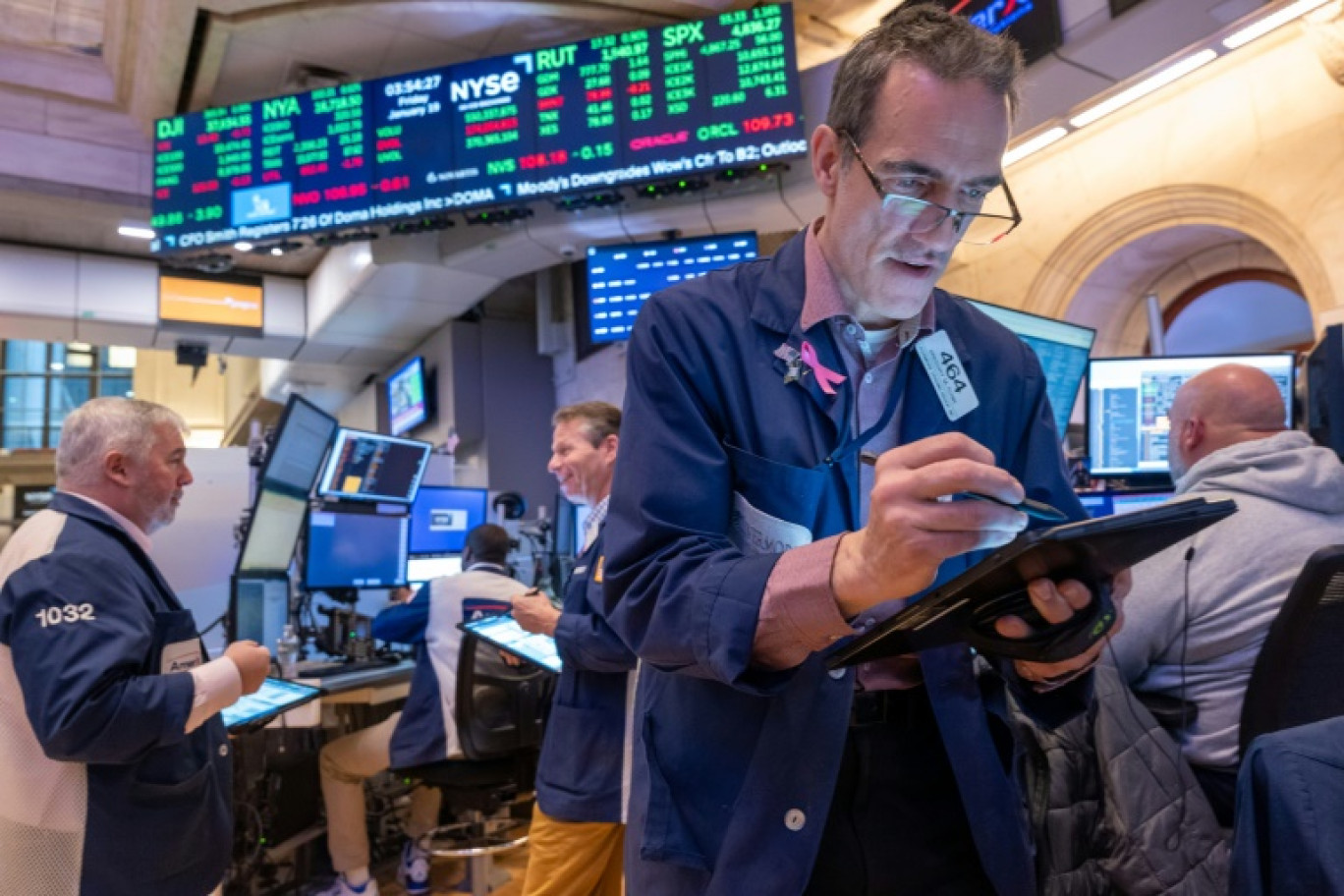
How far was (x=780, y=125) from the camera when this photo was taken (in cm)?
525

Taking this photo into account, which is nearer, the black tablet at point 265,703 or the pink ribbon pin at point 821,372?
the pink ribbon pin at point 821,372

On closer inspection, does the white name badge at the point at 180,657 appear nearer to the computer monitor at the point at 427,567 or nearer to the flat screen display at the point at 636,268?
the computer monitor at the point at 427,567

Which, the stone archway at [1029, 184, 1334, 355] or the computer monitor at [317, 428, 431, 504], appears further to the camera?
the stone archway at [1029, 184, 1334, 355]

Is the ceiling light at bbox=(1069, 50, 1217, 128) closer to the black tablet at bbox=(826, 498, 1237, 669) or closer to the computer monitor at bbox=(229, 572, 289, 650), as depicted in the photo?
the black tablet at bbox=(826, 498, 1237, 669)

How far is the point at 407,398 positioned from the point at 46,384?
1200 centimetres

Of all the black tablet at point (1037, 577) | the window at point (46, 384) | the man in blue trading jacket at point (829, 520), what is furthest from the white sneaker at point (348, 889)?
the window at point (46, 384)

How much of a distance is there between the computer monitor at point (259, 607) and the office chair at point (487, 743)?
33.0 inches

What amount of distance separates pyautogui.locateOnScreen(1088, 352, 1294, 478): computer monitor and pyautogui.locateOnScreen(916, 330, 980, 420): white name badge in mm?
2495

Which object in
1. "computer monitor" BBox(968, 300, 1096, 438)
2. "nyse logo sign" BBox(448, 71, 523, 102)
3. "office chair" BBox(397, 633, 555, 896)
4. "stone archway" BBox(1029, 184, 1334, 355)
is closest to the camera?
"computer monitor" BBox(968, 300, 1096, 438)

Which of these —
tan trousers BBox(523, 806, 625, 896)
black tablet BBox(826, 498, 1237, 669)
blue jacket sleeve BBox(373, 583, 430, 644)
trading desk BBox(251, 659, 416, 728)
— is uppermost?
black tablet BBox(826, 498, 1237, 669)

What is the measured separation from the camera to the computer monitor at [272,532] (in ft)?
12.6

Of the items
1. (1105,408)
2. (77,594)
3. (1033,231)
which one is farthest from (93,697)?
(1033,231)

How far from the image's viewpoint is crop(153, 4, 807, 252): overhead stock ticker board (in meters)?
5.35

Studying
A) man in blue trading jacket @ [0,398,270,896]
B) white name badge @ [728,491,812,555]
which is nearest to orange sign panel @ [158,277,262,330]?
man in blue trading jacket @ [0,398,270,896]
